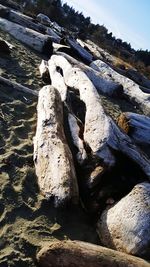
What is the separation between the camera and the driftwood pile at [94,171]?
411 centimetres

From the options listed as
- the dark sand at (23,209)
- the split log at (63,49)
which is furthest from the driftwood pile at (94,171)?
the split log at (63,49)

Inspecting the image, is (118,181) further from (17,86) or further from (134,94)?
(134,94)

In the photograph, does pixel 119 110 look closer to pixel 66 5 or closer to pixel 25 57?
pixel 25 57

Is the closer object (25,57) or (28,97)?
(28,97)

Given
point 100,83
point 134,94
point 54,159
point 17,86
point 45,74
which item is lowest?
point 17,86

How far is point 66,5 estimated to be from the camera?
4866cm

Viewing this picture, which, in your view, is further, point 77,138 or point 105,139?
point 77,138

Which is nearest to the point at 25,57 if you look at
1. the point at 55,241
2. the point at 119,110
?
the point at 119,110

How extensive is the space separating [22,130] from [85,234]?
2.25m

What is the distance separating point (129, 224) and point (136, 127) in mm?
2932

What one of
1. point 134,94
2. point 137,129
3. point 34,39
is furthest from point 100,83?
point 137,129

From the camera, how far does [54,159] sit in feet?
16.8

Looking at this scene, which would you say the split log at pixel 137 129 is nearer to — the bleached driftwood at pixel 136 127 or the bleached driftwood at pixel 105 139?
the bleached driftwood at pixel 136 127

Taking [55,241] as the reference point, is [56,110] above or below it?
above
